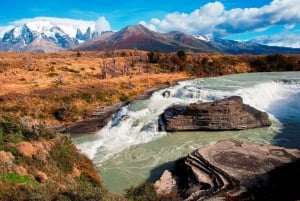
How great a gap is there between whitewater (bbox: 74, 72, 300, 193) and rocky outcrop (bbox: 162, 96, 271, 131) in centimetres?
81

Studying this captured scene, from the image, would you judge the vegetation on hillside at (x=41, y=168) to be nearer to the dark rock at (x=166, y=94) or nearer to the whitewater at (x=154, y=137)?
the whitewater at (x=154, y=137)

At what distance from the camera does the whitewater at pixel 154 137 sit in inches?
1105

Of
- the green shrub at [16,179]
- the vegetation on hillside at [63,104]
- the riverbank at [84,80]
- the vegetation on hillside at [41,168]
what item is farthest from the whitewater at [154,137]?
the green shrub at [16,179]

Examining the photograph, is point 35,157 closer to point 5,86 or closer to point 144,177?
point 144,177

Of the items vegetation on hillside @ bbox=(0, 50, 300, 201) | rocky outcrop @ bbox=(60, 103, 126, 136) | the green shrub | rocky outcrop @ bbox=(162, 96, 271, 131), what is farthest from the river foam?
the green shrub

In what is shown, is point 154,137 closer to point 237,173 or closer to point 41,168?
point 237,173

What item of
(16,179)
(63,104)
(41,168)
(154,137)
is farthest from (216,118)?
(16,179)

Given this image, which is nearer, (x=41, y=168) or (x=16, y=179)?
(x=16, y=179)

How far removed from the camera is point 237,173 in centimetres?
2191

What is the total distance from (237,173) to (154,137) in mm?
15433

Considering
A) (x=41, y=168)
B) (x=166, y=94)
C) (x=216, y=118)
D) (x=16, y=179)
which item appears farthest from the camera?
(x=166, y=94)

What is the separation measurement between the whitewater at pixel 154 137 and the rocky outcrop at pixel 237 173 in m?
3.52

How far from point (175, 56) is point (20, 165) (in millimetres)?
81897

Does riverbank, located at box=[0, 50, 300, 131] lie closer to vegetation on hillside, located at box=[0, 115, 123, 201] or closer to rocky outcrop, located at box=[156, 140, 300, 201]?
vegetation on hillside, located at box=[0, 115, 123, 201]
